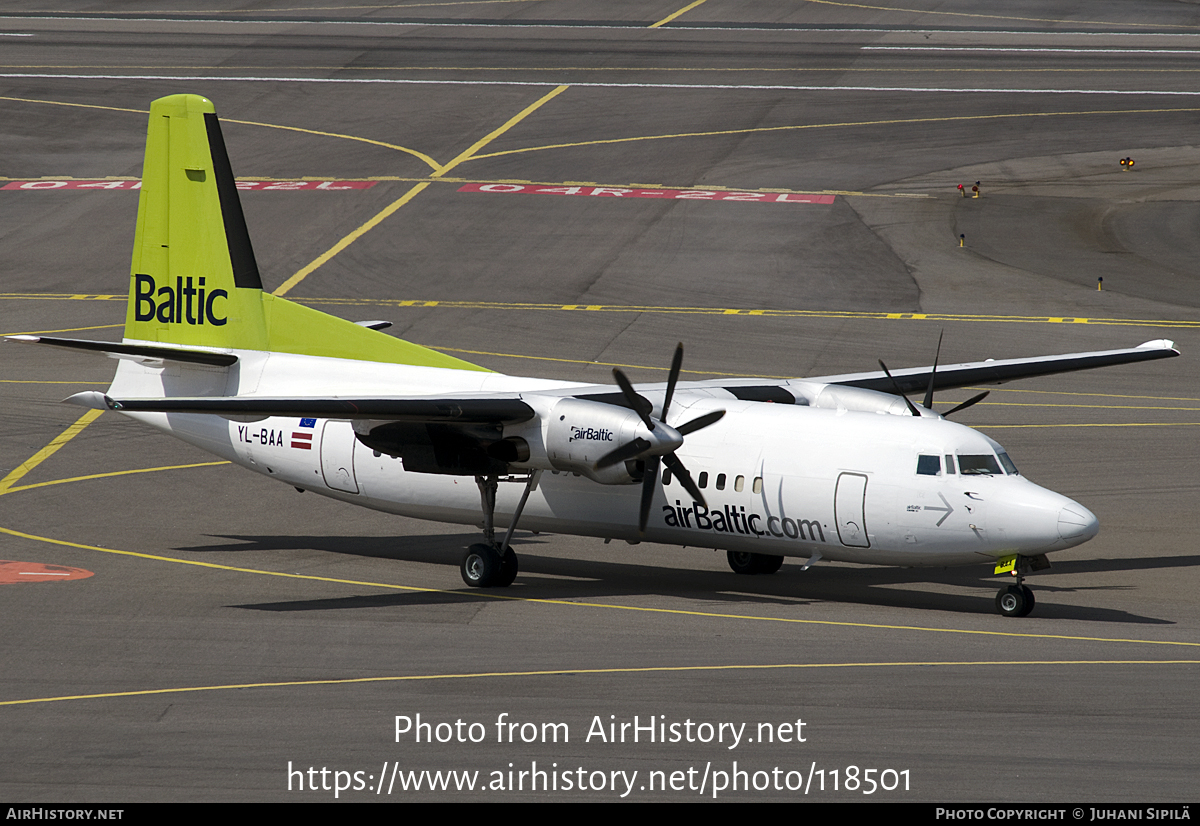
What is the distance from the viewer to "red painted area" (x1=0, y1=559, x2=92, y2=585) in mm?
26125

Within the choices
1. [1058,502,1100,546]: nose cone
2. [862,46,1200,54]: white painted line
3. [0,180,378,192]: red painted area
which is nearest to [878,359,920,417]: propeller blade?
[1058,502,1100,546]: nose cone

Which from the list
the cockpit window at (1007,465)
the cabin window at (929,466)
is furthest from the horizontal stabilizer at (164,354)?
the cockpit window at (1007,465)

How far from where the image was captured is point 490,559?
1042 inches

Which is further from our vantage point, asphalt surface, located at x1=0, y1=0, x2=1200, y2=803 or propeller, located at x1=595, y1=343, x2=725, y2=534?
propeller, located at x1=595, y1=343, x2=725, y2=534

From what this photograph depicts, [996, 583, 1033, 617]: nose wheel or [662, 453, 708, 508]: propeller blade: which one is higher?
[662, 453, 708, 508]: propeller blade

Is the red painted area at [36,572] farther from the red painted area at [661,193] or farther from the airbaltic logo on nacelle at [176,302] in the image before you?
the red painted area at [661,193]

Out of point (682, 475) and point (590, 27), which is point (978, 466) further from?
point (590, 27)

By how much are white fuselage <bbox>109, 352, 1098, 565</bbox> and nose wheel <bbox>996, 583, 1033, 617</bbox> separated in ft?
2.58

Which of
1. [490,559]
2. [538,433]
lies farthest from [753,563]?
[538,433]

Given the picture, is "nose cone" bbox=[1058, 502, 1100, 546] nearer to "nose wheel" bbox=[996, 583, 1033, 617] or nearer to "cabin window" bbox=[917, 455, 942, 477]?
"nose wheel" bbox=[996, 583, 1033, 617]

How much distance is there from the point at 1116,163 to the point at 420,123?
28.8 metres

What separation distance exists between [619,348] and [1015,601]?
20904mm

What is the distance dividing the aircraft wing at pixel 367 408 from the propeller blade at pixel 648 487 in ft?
6.81

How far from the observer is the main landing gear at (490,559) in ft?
86.9
